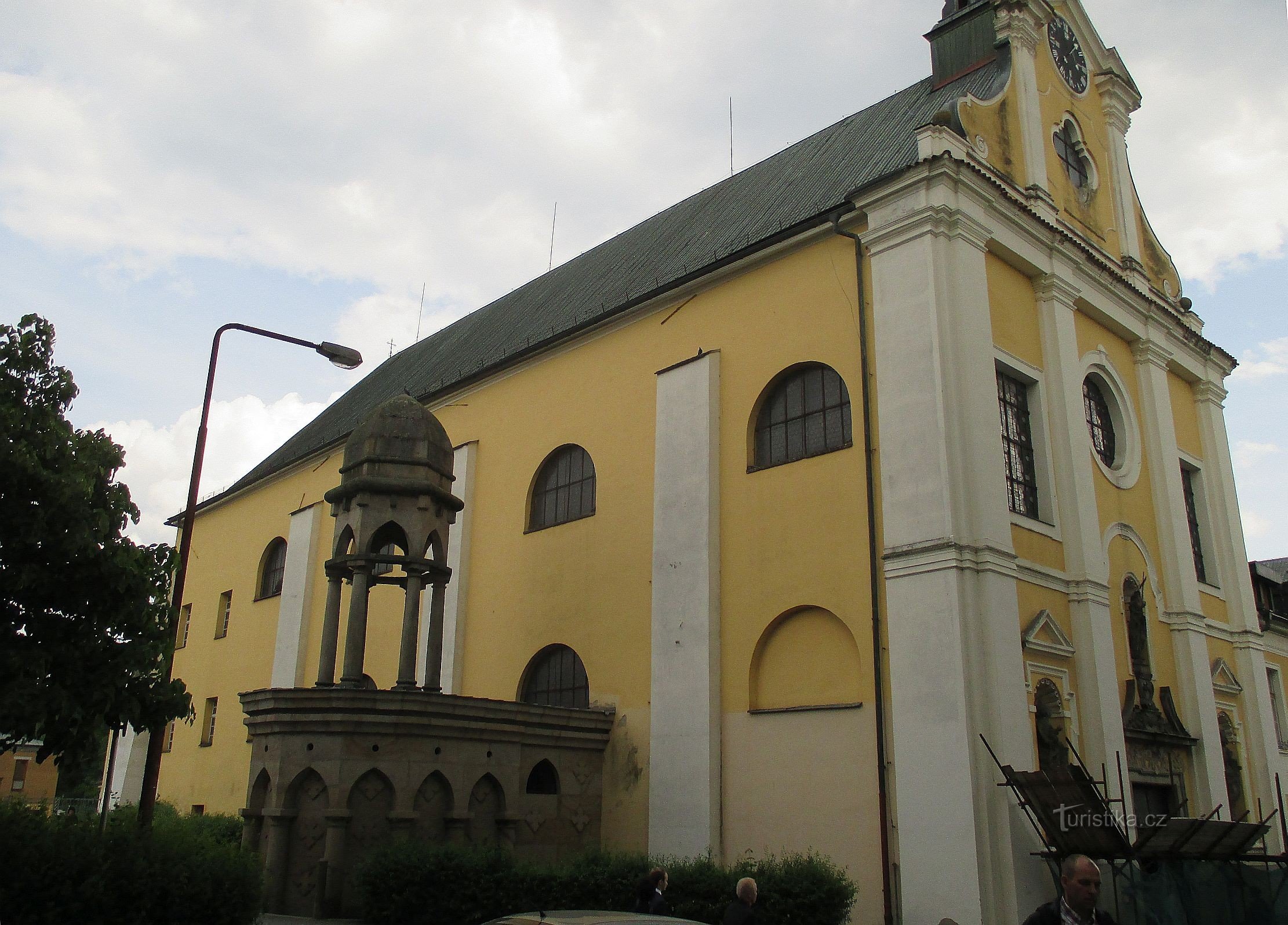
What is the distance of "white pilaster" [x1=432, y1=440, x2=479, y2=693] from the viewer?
2161 cm

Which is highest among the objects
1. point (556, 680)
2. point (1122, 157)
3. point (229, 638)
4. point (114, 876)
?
point (1122, 157)

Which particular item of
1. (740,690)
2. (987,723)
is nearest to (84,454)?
(740,690)

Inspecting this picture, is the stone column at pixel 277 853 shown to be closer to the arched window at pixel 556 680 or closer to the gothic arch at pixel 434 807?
the gothic arch at pixel 434 807

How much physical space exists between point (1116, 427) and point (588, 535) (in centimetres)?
945

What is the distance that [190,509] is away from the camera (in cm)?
1252

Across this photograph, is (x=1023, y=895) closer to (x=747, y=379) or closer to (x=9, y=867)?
(x=747, y=379)

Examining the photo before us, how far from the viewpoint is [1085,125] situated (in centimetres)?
2047

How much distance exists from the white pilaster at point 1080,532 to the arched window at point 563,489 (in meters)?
7.97

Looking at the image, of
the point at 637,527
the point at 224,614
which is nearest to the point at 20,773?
the point at 224,614

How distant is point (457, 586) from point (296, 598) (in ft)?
22.4

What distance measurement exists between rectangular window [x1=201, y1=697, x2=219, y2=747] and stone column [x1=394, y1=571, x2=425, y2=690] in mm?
13254

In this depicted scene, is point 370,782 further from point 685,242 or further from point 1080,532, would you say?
point 685,242

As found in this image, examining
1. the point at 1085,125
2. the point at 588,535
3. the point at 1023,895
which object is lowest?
the point at 1023,895

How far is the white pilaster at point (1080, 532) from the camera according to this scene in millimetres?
15195
